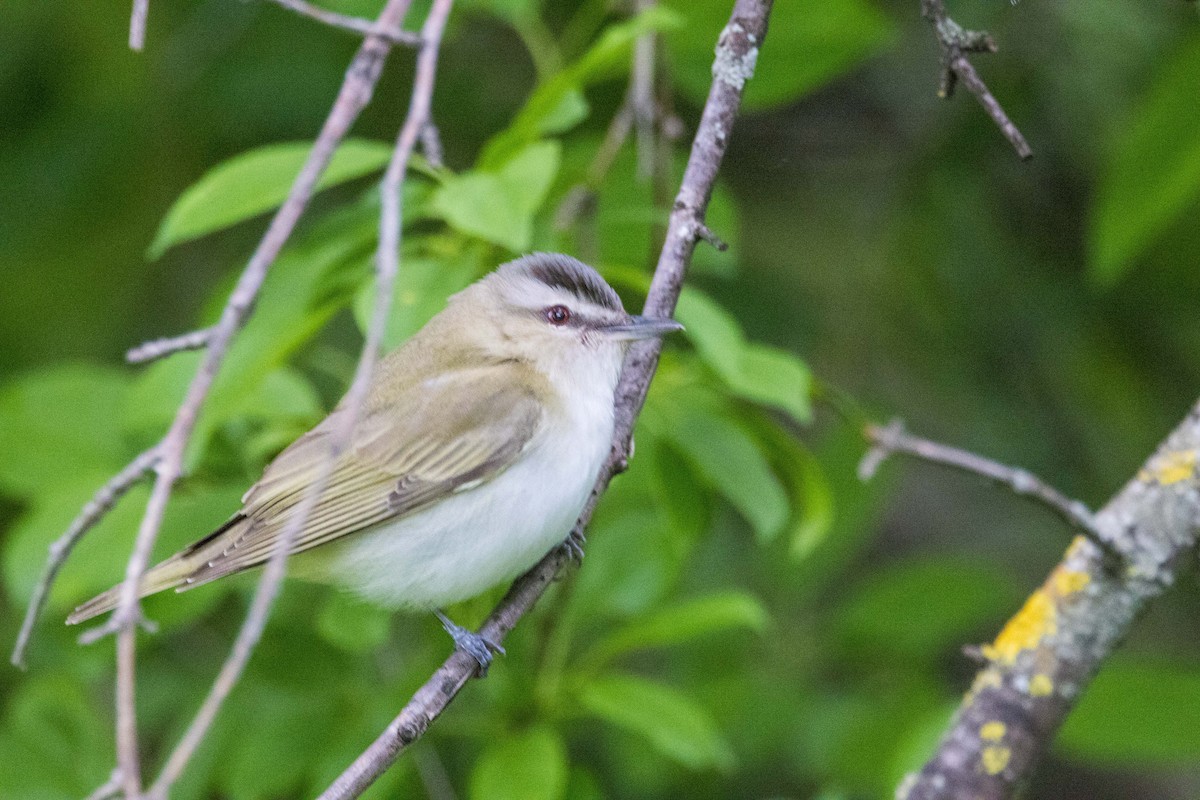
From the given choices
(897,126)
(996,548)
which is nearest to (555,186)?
(897,126)

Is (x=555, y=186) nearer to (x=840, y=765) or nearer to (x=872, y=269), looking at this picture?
(x=840, y=765)

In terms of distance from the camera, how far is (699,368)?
3.57m

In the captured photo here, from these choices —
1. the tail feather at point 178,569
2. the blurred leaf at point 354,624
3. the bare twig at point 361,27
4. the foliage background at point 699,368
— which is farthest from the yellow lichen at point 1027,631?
the bare twig at point 361,27

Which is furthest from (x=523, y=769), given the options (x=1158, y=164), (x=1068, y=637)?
(x=1158, y=164)

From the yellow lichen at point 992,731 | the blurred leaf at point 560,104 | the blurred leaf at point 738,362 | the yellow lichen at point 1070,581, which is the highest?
the blurred leaf at point 560,104

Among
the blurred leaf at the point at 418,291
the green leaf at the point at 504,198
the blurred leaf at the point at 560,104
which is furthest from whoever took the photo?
the blurred leaf at the point at 560,104

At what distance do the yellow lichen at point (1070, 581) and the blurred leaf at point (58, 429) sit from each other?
262 centimetres

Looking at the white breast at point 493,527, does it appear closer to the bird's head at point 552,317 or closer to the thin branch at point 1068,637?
the bird's head at point 552,317

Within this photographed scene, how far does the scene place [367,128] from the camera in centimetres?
523

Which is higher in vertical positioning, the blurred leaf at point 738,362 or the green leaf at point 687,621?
the blurred leaf at point 738,362

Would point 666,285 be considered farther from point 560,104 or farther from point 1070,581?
point 1070,581

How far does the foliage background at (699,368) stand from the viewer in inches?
134

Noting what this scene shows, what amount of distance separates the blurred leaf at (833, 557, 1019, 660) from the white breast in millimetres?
1749

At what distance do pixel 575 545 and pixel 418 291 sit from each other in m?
0.73
